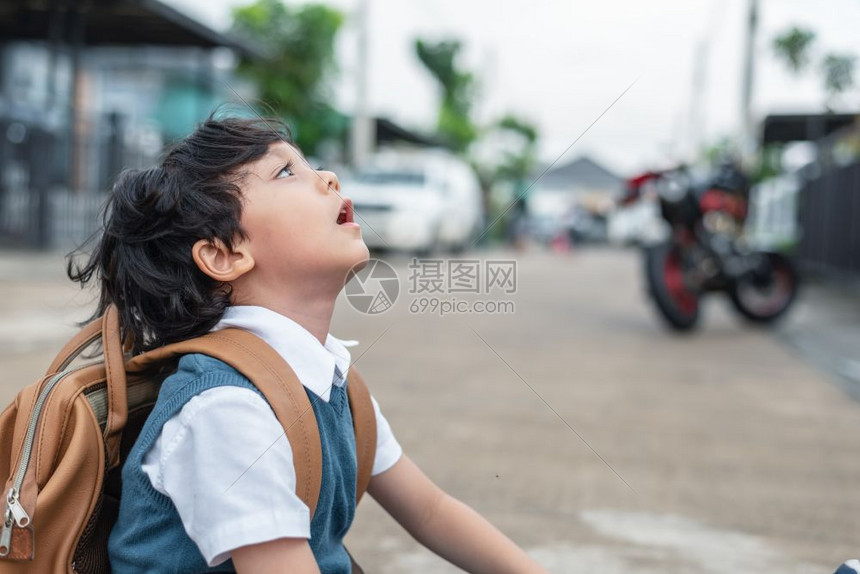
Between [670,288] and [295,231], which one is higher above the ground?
[295,231]

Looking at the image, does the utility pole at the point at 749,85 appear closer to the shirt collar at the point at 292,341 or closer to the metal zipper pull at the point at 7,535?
the shirt collar at the point at 292,341

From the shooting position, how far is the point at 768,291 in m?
6.88

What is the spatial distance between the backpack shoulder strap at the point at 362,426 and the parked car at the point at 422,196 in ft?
23.1

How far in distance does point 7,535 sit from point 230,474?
28cm

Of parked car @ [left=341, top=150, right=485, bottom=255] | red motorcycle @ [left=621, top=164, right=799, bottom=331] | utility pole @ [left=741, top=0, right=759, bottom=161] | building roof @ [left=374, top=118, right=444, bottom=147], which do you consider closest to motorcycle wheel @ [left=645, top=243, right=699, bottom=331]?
red motorcycle @ [left=621, top=164, right=799, bottom=331]

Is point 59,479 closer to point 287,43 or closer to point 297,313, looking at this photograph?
point 297,313

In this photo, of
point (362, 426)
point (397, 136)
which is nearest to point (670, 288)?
point (362, 426)

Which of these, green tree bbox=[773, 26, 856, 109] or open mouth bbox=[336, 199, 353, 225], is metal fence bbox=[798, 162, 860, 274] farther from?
open mouth bbox=[336, 199, 353, 225]

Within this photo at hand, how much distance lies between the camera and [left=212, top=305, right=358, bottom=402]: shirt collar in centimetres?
129

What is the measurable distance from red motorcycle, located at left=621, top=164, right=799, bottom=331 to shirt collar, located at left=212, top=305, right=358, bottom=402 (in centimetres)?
502

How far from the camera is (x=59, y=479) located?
3.84 ft

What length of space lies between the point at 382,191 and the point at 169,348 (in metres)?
11.1

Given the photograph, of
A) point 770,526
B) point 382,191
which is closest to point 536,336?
point 770,526

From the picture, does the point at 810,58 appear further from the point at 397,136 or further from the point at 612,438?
the point at 397,136
